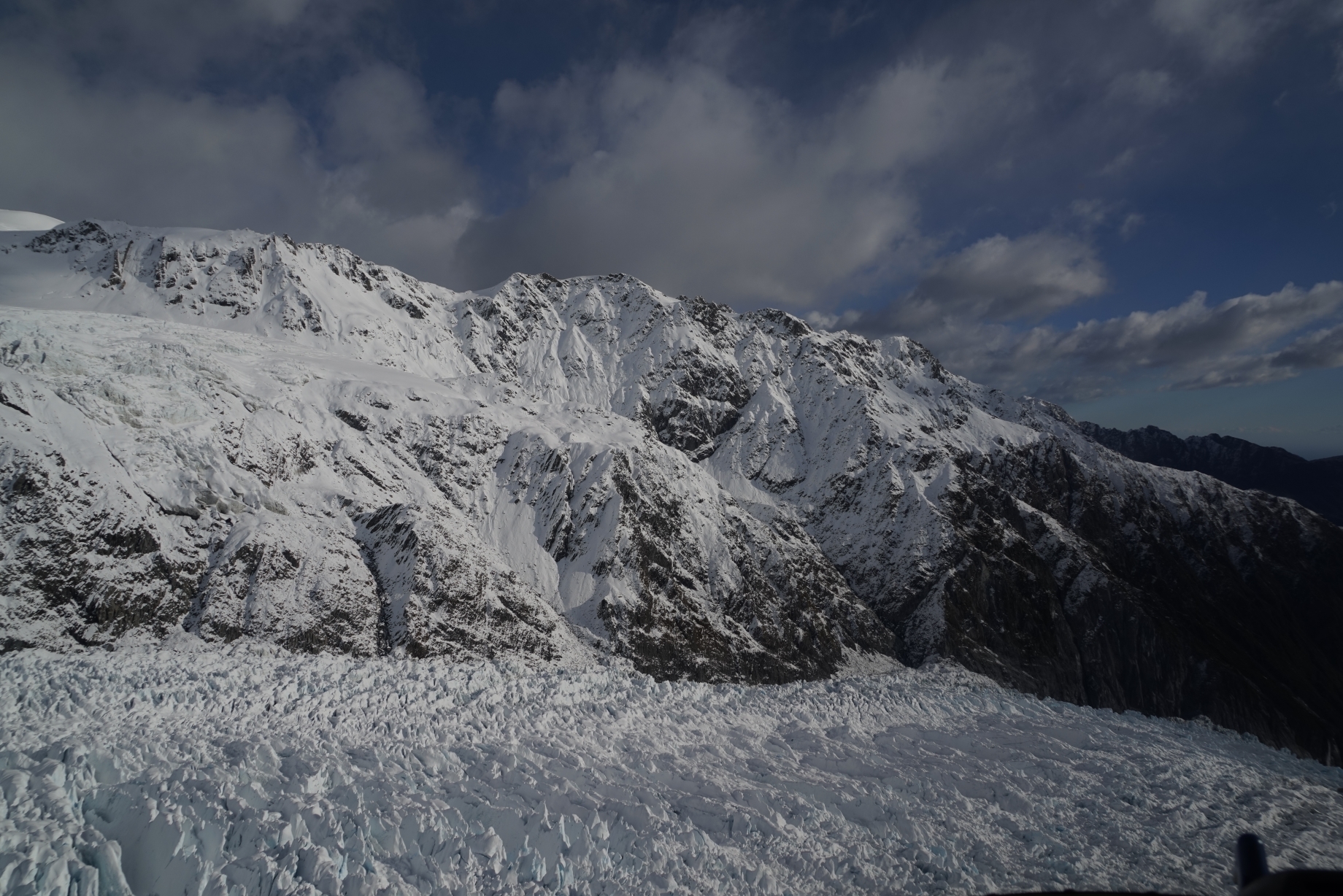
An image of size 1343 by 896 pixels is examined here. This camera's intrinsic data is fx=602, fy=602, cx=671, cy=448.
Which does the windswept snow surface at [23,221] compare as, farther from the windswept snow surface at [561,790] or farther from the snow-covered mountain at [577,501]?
the windswept snow surface at [561,790]

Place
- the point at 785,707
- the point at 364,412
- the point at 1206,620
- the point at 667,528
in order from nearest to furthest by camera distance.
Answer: the point at 785,707, the point at 364,412, the point at 667,528, the point at 1206,620

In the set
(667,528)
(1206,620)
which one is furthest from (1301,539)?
(667,528)

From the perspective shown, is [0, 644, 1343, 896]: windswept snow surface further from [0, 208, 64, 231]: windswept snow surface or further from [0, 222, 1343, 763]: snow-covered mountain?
[0, 208, 64, 231]: windswept snow surface

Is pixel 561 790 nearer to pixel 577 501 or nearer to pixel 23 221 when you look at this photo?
pixel 577 501

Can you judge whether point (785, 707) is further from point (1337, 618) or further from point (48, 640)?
point (1337, 618)

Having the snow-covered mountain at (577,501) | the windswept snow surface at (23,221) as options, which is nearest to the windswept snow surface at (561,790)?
the snow-covered mountain at (577,501)

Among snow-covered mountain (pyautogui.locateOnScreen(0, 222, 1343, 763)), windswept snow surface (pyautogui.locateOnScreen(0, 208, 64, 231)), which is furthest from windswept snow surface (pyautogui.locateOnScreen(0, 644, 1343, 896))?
windswept snow surface (pyautogui.locateOnScreen(0, 208, 64, 231))
